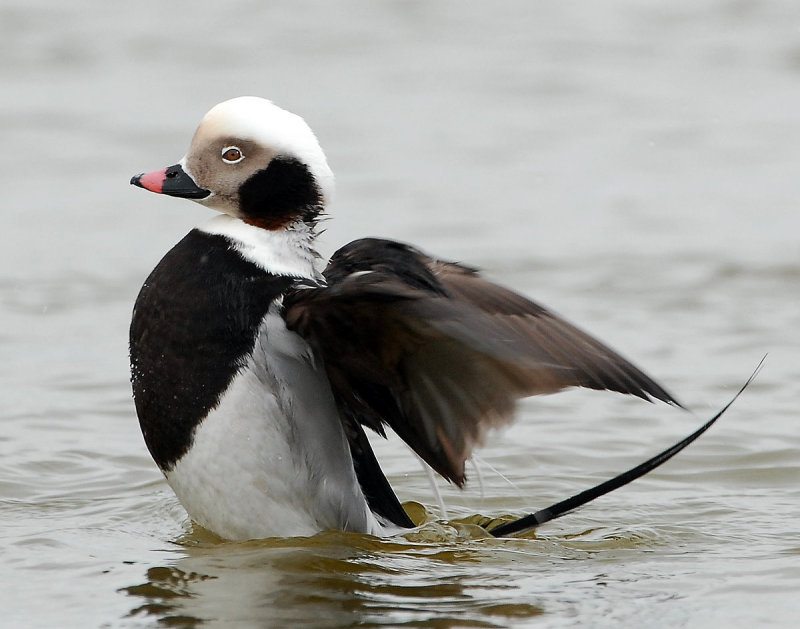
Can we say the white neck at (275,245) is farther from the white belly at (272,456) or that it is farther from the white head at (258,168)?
the white belly at (272,456)

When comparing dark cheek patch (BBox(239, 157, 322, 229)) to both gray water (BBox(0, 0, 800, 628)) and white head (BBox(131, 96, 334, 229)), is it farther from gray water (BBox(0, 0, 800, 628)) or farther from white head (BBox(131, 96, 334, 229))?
gray water (BBox(0, 0, 800, 628))

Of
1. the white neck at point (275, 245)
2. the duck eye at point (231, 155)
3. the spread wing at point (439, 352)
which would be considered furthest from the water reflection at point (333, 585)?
the duck eye at point (231, 155)

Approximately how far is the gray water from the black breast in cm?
50

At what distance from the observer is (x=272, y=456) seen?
4.75 metres

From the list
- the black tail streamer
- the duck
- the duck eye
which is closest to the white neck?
the duck

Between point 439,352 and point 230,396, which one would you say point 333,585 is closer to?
point 230,396

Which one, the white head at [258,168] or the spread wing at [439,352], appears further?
the white head at [258,168]

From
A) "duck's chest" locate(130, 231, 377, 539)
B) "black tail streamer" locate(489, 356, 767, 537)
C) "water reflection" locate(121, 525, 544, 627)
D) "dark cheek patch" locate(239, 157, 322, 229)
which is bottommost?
"water reflection" locate(121, 525, 544, 627)

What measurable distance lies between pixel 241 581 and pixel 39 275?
4630mm

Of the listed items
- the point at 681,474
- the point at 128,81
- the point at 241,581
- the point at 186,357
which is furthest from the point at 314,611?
the point at 128,81

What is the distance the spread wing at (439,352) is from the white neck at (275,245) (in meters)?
0.24

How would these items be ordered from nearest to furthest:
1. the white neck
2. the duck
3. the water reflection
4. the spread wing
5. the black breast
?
the spread wing < the duck < the water reflection < the black breast < the white neck

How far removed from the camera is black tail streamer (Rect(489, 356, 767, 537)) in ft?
14.8

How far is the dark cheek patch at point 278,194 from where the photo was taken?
16.3 feet
